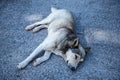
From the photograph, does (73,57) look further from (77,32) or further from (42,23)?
(42,23)

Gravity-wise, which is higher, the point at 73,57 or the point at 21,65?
the point at 73,57

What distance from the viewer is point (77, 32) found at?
4996 millimetres

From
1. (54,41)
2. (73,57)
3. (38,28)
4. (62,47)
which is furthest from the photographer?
(38,28)

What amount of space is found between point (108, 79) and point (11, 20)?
2693 mm

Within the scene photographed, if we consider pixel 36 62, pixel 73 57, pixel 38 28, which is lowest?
pixel 36 62

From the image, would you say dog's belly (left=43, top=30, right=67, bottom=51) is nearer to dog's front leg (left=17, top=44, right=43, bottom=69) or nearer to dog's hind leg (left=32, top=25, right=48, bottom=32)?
dog's front leg (left=17, top=44, right=43, bottom=69)

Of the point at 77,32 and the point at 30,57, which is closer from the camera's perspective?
the point at 30,57

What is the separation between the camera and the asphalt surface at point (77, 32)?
13.2 feet

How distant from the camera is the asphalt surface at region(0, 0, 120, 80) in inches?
158

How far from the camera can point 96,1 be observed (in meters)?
6.22

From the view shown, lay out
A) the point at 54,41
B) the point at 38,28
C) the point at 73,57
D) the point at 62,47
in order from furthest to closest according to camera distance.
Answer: the point at 38,28 < the point at 54,41 < the point at 62,47 < the point at 73,57

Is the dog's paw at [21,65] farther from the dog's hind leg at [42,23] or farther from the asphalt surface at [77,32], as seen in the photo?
the dog's hind leg at [42,23]

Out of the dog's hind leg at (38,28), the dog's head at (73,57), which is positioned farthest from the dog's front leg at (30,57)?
the dog's hind leg at (38,28)

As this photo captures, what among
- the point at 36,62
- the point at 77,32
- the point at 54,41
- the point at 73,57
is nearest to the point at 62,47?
the point at 54,41
